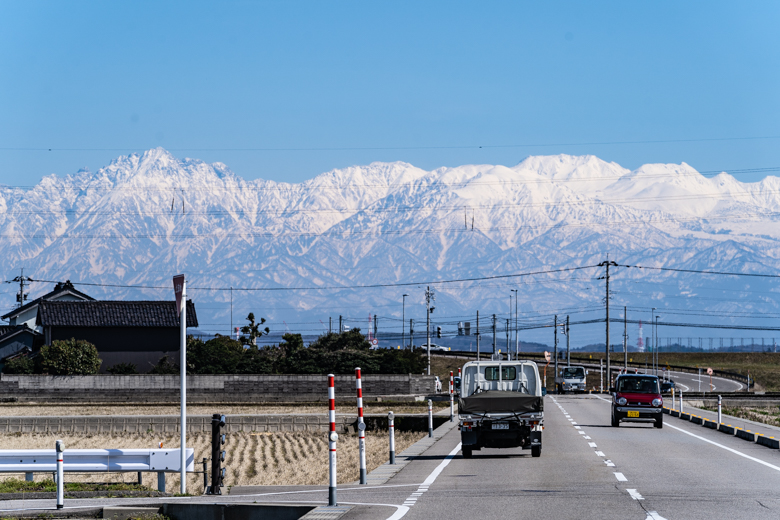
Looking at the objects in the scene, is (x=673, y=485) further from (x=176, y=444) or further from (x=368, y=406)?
(x=368, y=406)

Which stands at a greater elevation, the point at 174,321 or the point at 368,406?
the point at 174,321

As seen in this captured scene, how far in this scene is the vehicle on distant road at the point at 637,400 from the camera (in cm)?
3309

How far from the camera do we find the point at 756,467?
763 inches

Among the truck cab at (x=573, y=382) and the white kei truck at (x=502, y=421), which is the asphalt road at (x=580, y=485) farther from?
the truck cab at (x=573, y=382)

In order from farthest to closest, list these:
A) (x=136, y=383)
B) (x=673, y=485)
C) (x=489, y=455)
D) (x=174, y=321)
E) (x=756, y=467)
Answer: (x=174, y=321)
(x=136, y=383)
(x=489, y=455)
(x=756, y=467)
(x=673, y=485)

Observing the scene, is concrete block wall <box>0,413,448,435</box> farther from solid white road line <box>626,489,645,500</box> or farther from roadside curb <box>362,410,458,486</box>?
solid white road line <box>626,489,645,500</box>

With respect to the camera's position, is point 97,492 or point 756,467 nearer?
point 97,492

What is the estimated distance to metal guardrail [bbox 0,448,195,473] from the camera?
17516 millimetres

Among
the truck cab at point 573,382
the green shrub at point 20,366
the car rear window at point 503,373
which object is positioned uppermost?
the car rear window at point 503,373

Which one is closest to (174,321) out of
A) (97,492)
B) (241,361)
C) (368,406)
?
(241,361)

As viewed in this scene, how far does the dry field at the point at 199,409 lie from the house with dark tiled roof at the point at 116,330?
15097 millimetres

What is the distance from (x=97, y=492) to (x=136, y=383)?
45350 millimetres

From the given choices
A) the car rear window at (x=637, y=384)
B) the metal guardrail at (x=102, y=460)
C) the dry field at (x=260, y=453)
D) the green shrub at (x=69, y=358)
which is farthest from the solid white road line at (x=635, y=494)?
the green shrub at (x=69, y=358)

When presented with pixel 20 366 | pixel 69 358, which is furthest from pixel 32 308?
pixel 69 358
